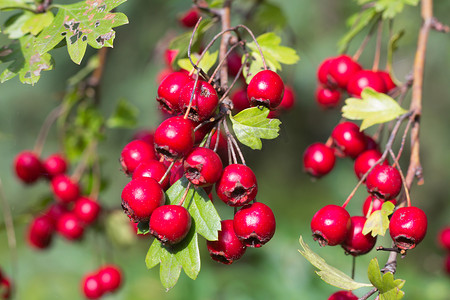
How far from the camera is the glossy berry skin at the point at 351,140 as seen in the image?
1.55 metres

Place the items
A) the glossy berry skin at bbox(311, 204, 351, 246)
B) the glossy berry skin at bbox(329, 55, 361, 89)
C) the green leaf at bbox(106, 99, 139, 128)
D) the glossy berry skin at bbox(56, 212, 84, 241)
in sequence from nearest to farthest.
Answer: the glossy berry skin at bbox(311, 204, 351, 246), the glossy berry skin at bbox(329, 55, 361, 89), the glossy berry skin at bbox(56, 212, 84, 241), the green leaf at bbox(106, 99, 139, 128)

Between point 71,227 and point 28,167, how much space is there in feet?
1.16

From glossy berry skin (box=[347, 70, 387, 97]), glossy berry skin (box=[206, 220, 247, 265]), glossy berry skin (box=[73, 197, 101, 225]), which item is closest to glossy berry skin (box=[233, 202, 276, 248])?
glossy berry skin (box=[206, 220, 247, 265])

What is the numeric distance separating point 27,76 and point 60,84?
3.46 metres

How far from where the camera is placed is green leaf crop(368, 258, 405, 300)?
1074mm

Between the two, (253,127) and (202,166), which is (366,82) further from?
(202,166)

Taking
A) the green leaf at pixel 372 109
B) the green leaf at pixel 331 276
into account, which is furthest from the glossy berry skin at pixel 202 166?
the green leaf at pixel 372 109

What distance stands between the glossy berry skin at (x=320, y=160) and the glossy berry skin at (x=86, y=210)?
113cm

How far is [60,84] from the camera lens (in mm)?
4605

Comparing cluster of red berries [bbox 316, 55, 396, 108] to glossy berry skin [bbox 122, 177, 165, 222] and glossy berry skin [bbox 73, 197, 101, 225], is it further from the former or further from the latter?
glossy berry skin [bbox 73, 197, 101, 225]

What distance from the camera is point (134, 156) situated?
4.27ft

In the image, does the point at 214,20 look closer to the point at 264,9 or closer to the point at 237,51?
the point at 237,51

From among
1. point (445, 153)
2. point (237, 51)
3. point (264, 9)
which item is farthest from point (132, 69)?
point (445, 153)

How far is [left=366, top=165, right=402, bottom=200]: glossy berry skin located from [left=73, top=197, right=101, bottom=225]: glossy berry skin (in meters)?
1.41
